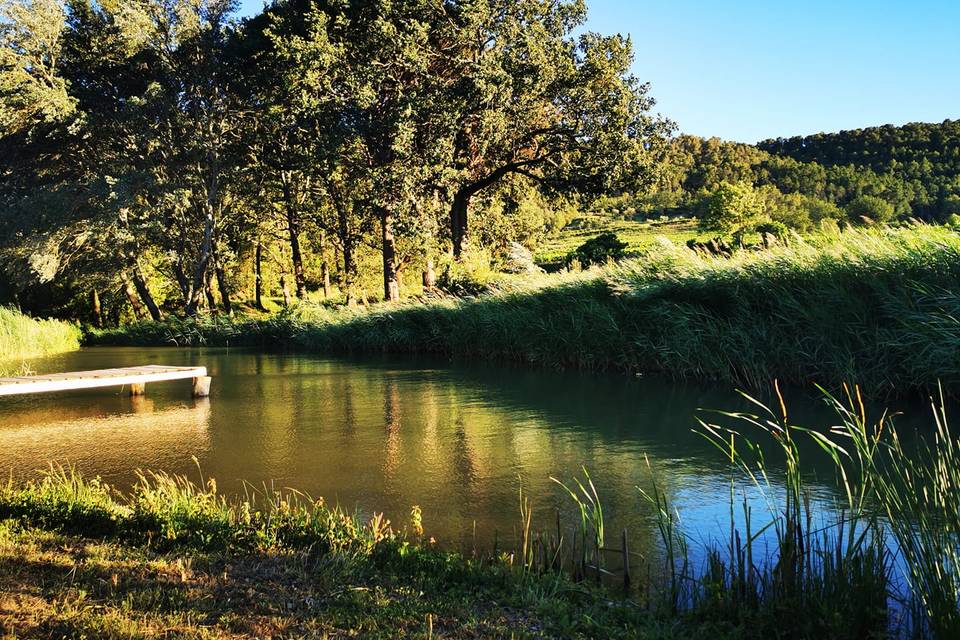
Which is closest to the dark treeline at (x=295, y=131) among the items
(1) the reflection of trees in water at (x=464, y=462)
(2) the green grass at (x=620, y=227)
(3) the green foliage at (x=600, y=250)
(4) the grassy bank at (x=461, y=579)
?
(3) the green foliage at (x=600, y=250)

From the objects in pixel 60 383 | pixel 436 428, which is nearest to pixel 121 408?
pixel 60 383

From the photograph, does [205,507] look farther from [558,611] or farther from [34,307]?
[34,307]

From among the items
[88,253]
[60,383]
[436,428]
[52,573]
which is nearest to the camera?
[52,573]

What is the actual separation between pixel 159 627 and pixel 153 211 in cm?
3342

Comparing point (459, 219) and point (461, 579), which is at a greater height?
point (459, 219)

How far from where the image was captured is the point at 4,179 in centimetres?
3512

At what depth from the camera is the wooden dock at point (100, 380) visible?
1000 cm

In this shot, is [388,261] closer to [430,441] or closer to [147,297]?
[147,297]

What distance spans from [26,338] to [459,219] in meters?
15.9

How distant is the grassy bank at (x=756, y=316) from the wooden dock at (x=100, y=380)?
23.1ft

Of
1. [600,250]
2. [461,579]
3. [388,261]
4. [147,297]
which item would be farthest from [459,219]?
[461,579]

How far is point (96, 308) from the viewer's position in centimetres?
4103

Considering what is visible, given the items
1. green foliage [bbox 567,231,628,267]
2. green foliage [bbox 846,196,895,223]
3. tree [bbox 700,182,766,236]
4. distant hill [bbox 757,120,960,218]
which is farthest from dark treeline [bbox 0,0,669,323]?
distant hill [bbox 757,120,960,218]

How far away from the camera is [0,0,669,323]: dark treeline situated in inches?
1008
